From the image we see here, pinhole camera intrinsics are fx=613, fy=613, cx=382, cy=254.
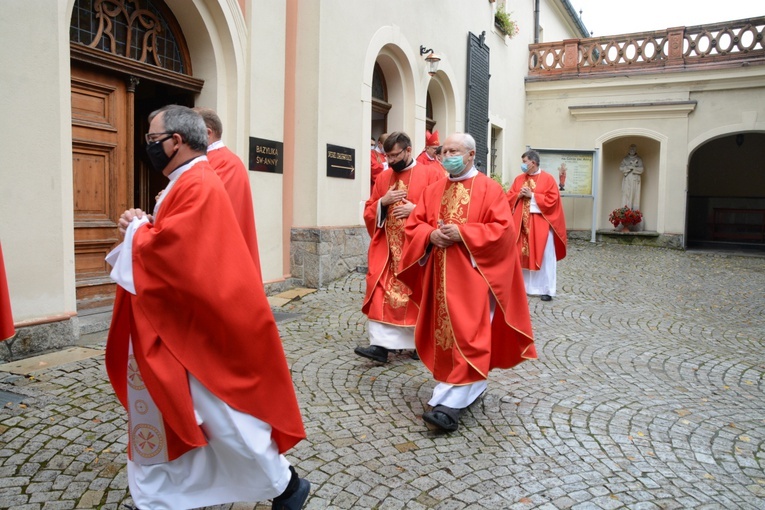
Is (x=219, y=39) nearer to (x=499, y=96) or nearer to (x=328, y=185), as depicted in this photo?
(x=328, y=185)

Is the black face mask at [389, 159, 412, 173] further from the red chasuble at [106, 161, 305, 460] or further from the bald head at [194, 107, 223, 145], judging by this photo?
the red chasuble at [106, 161, 305, 460]

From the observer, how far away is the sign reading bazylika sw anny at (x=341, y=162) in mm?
8570

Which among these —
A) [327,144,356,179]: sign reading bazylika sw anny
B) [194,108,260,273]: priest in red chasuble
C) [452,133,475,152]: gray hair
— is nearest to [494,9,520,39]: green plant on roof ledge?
[327,144,356,179]: sign reading bazylika sw anny

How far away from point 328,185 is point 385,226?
3296 mm

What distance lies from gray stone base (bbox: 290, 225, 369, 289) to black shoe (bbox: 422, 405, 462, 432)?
474cm

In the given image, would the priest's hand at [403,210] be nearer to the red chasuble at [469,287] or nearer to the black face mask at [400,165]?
the black face mask at [400,165]

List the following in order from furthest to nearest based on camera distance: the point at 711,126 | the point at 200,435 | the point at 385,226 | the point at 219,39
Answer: the point at 711,126, the point at 219,39, the point at 385,226, the point at 200,435

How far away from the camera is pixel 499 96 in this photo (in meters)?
15.9

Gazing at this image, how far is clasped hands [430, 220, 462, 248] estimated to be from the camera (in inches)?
150

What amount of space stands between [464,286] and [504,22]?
13.5 m

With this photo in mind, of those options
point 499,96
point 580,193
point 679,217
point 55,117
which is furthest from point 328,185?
point 679,217

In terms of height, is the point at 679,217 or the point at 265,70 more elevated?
the point at 265,70

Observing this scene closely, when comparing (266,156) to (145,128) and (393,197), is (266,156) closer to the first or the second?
(145,128)

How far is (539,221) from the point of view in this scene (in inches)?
342
